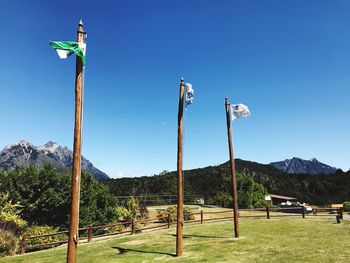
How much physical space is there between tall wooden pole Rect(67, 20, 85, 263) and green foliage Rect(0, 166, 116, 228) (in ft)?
70.0

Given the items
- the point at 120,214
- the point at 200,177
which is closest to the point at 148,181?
the point at 200,177

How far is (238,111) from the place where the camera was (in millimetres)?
18516

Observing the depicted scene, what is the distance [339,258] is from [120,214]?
92.7 feet

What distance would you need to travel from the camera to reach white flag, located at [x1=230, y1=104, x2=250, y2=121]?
18.4 metres

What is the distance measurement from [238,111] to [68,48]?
11483 mm

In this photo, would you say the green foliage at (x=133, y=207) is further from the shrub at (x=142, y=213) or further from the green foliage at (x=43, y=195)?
the green foliage at (x=43, y=195)

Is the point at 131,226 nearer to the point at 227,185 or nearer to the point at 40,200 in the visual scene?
the point at 40,200

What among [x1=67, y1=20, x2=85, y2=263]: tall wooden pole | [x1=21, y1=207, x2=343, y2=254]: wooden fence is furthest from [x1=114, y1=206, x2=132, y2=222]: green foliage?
[x1=67, y1=20, x2=85, y2=263]: tall wooden pole

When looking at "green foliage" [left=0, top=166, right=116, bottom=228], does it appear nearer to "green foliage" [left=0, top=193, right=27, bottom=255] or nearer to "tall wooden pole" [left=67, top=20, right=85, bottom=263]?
"green foliage" [left=0, top=193, right=27, bottom=255]

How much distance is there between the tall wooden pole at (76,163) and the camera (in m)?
9.00

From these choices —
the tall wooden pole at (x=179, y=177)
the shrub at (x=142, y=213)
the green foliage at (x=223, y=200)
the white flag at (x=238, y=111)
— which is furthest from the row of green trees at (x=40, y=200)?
the green foliage at (x=223, y=200)

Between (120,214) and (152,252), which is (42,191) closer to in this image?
(120,214)

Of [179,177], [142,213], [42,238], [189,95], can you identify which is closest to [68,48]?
[189,95]

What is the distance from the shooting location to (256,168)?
14962 cm
